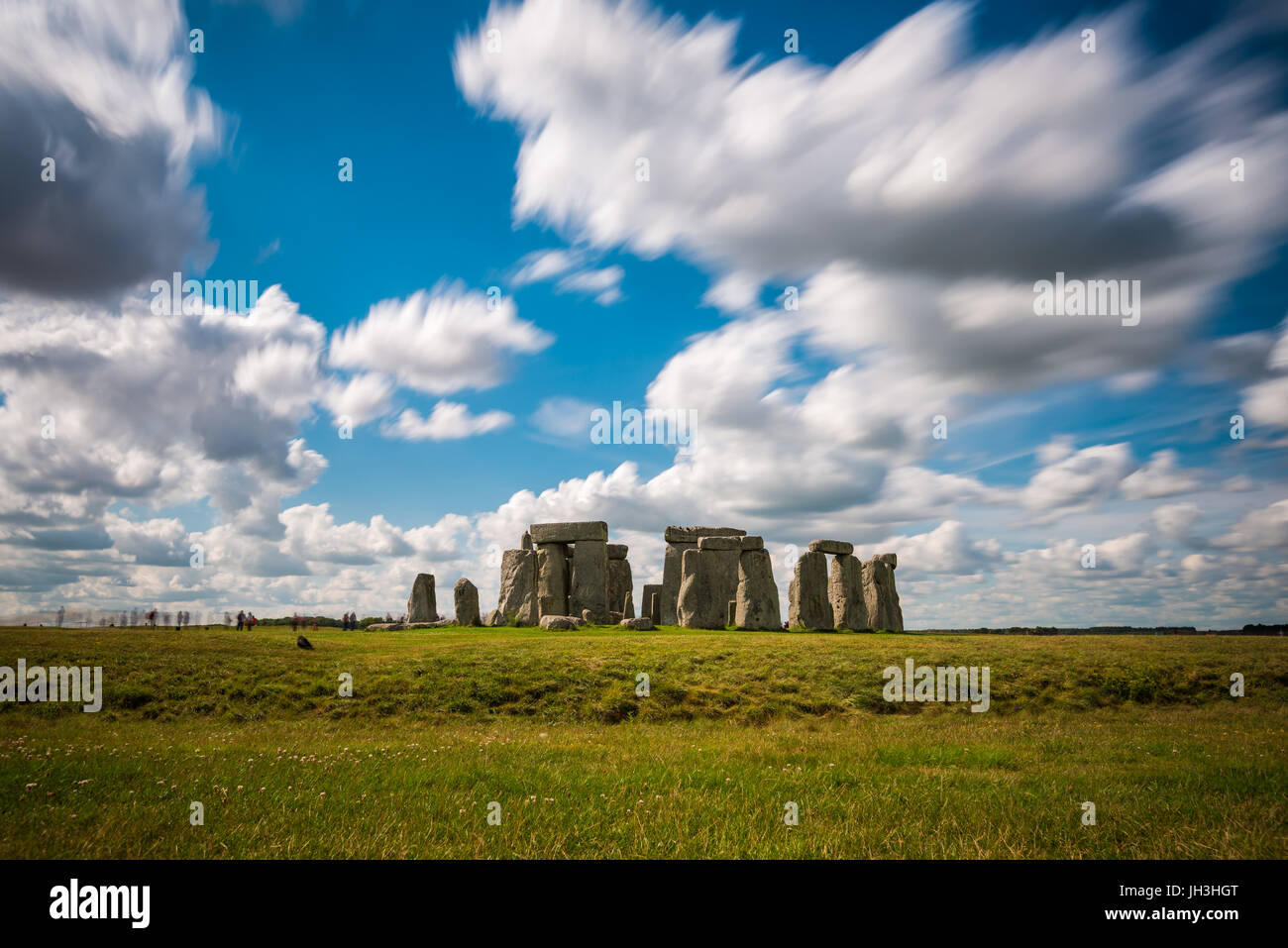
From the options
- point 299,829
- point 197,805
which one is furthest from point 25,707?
point 299,829

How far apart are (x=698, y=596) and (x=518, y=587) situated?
A: 9.33 meters

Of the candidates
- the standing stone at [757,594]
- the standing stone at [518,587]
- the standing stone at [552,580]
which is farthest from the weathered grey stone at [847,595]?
the standing stone at [518,587]

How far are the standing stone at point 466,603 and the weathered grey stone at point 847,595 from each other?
17.7 meters

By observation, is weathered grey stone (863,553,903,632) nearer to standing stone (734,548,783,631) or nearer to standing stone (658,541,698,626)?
standing stone (734,548,783,631)

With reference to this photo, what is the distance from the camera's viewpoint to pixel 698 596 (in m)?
35.4

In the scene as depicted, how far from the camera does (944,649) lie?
21703 millimetres

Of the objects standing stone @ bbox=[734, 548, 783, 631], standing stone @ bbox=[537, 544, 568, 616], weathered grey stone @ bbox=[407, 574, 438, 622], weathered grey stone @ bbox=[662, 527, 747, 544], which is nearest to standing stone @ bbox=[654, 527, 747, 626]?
weathered grey stone @ bbox=[662, 527, 747, 544]

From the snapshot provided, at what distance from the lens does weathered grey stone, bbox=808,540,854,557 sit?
35375 mm

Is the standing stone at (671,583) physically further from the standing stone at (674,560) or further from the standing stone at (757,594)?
the standing stone at (757,594)

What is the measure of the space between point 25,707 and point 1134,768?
19.7 metres

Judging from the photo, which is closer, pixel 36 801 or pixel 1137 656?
pixel 36 801

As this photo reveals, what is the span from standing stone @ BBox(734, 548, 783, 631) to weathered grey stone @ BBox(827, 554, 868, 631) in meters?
3.39
